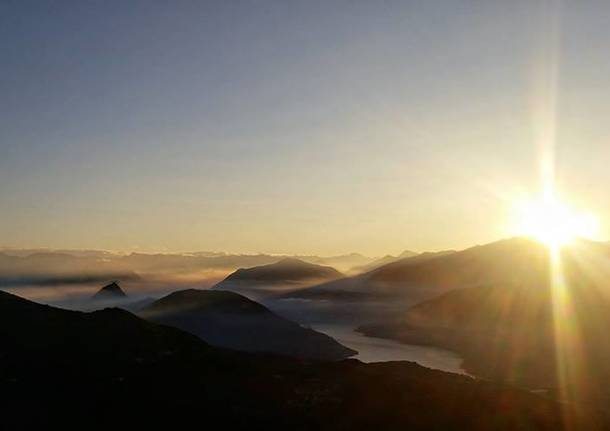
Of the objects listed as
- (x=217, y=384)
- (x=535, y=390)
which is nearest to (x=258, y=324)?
(x=535, y=390)

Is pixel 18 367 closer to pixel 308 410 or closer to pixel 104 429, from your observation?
pixel 104 429

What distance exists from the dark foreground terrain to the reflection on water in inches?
1708

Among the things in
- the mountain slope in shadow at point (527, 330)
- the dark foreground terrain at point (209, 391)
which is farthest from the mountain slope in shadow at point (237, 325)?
the dark foreground terrain at point (209, 391)

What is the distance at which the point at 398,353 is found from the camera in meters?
97.9

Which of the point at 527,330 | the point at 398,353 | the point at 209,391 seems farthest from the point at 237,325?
the point at 209,391

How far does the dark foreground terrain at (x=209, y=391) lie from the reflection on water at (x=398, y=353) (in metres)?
43.4

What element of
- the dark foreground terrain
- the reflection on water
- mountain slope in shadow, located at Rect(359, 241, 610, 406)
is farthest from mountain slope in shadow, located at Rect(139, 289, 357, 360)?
the dark foreground terrain

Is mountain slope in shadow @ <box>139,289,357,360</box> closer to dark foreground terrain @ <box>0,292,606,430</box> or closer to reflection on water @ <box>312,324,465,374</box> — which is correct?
reflection on water @ <box>312,324,465,374</box>

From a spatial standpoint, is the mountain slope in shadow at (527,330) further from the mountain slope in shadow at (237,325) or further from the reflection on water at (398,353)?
the mountain slope in shadow at (237,325)

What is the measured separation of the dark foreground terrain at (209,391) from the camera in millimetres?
32781

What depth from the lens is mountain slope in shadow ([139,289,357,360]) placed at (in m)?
94.5

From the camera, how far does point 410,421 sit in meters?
33.8

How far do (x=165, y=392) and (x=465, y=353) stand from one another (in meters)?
71.1

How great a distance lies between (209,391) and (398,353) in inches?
2598
